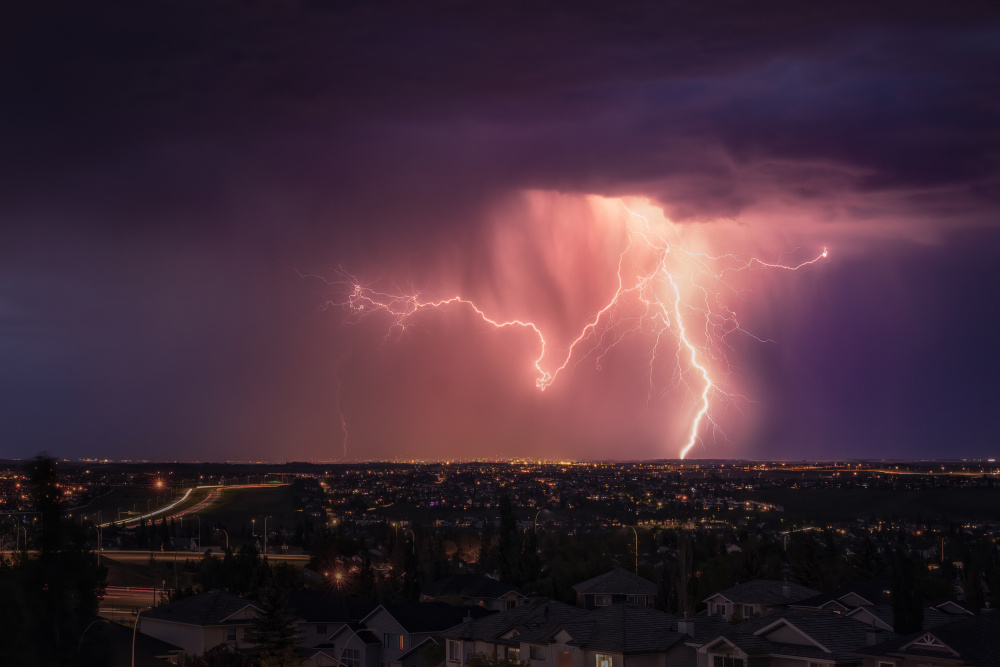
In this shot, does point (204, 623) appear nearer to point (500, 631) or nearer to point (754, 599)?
point (500, 631)

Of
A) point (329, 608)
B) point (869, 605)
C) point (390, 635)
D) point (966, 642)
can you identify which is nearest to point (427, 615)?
point (390, 635)

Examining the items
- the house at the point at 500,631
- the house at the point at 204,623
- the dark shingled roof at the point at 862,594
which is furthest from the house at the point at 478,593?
the dark shingled roof at the point at 862,594

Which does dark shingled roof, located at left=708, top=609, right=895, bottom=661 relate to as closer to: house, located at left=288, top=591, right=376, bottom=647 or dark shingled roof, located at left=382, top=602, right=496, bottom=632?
dark shingled roof, located at left=382, top=602, right=496, bottom=632

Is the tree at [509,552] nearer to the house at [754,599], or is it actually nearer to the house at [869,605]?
the house at [754,599]

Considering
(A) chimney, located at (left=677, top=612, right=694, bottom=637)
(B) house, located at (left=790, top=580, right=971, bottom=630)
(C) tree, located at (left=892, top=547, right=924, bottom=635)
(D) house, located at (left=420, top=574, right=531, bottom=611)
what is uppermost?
(C) tree, located at (left=892, top=547, right=924, bottom=635)

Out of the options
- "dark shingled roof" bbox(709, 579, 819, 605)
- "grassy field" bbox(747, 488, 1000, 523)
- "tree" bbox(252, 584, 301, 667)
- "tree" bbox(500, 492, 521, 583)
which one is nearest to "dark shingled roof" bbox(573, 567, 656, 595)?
"dark shingled roof" bbox(709, 579, 819, 605)
